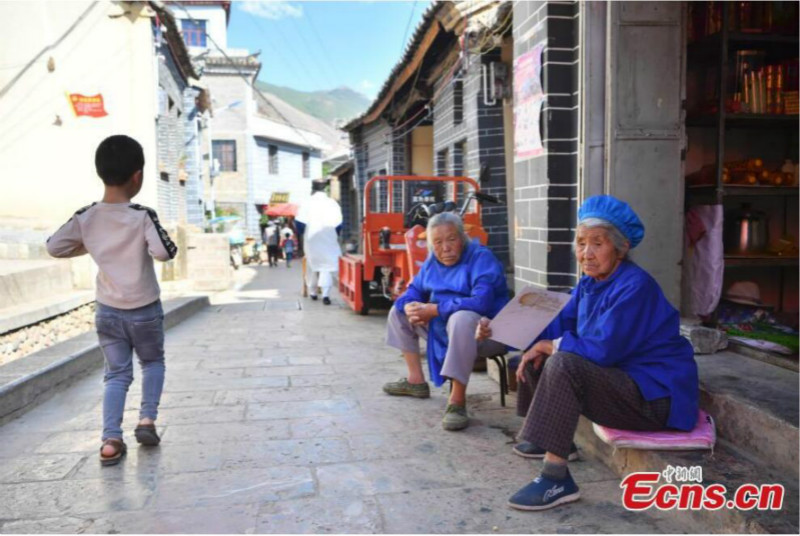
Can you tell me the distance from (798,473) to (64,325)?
6.41 metres

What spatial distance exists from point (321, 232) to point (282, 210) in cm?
2009

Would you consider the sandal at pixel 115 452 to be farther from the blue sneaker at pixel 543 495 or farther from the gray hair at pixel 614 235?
the gray hair at pixel 614 235

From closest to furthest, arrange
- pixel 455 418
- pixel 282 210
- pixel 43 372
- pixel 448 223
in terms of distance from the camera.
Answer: pixel 455 418, pixel 448 223, pixel 43 372, pixel 282 210

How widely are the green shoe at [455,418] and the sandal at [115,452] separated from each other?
1.56 metres

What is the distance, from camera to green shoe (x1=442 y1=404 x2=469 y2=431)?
11.3ft

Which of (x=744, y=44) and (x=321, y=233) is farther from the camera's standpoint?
(x=321, y=233)

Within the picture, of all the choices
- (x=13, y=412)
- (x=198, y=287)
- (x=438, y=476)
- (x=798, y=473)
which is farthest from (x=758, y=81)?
(x=198, y=287)

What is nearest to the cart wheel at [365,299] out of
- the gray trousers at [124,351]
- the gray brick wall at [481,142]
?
the gray brick wall at [481,142]

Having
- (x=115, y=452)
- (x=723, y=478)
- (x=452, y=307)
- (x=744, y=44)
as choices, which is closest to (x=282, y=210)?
(x=744, y=44)

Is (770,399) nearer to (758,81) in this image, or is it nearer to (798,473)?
(798,473)

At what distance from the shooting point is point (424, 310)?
364cm

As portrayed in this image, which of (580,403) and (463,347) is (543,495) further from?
(463,347)

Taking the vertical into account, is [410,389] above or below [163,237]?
below

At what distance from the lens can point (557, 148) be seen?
4.59 metres
